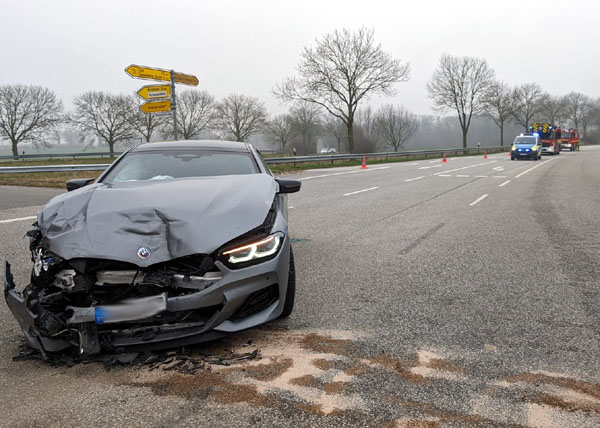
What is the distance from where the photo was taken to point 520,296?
401cm

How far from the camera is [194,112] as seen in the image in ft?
187

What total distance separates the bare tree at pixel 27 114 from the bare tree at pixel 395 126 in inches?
1914

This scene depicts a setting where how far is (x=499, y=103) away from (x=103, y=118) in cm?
5191

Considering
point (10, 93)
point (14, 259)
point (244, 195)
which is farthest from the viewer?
point (10, 93)

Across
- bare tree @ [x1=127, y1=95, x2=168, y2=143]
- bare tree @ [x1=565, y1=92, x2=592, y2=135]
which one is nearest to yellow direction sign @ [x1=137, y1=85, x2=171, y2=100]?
bare tree @ [x1=127, y1=95, x2=168, y2=143]

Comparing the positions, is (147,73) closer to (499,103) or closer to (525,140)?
(525,140)

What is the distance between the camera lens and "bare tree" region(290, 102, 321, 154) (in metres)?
72.8

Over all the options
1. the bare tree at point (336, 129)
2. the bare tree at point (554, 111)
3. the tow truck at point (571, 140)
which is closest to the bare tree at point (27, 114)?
the bare tree at point (336, 129)

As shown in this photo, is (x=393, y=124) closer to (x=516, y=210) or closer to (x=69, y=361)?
(x=516, y=210)

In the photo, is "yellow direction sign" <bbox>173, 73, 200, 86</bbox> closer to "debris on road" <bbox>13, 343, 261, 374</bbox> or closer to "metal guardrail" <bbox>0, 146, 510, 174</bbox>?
"metal guardrail" <bbox>0, 146, 510, 174</bbox>

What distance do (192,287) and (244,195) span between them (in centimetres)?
98

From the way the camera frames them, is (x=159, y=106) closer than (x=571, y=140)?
Yes

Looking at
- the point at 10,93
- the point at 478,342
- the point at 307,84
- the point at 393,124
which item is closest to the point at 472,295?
the point at 478,342

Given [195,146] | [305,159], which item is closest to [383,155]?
[305,159]
